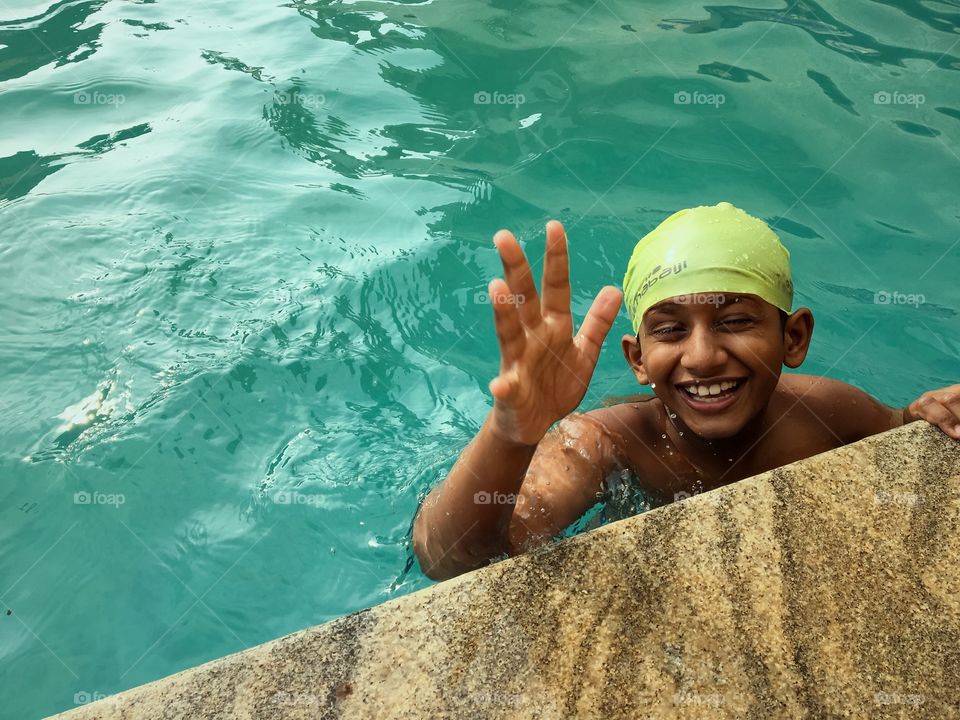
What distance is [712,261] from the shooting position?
10.0 ft

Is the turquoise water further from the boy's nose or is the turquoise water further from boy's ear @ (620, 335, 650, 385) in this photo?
the boy's nose

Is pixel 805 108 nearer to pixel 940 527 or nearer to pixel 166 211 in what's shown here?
pixel 166 211

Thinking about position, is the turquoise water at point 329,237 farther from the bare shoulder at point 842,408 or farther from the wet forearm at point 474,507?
the bare shoulder at point 842,408

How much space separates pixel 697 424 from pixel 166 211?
4.10m

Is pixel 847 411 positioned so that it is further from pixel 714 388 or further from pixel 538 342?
pixel 538 342

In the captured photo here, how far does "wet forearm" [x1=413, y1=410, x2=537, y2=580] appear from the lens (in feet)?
7.96

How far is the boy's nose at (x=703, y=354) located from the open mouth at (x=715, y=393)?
0.08 metres

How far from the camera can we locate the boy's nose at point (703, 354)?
2891 mm

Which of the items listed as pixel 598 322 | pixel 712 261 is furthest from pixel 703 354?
pixel 598 322

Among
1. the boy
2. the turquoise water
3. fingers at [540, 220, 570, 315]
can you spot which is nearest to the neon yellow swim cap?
the boy

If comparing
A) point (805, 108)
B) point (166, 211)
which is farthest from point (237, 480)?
point (805, 108)

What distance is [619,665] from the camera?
1.84 meters

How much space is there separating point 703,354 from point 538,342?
0.86m

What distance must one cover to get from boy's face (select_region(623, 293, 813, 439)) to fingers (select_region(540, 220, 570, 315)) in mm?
811
